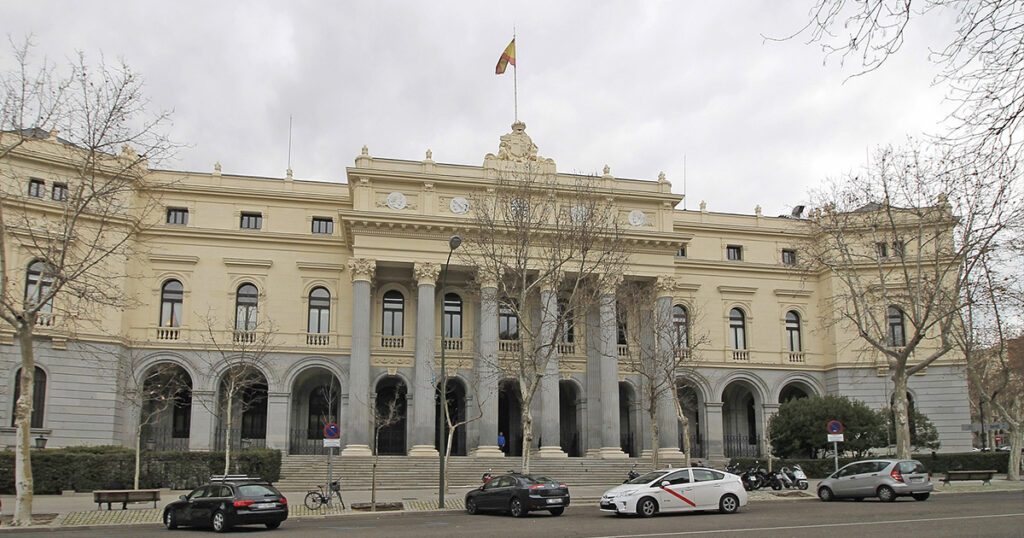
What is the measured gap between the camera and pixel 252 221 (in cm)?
4397

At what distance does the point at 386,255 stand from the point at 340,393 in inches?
317

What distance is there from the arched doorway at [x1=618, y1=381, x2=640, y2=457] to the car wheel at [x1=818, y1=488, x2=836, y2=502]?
18.3 meters

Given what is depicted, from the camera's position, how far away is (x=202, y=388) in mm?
40125

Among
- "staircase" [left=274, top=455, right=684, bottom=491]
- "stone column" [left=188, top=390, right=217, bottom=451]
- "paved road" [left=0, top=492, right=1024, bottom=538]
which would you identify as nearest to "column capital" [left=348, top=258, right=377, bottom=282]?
"staircase" [left=274, top=455, right=684, bottom=491]

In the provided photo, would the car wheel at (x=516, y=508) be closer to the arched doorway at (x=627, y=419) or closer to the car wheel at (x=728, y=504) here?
the car wheel at (x=728, y=504)

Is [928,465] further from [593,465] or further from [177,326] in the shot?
[177,326]

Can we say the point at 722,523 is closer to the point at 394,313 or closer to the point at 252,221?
the point at 394,313

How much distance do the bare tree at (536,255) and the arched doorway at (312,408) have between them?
9435mm

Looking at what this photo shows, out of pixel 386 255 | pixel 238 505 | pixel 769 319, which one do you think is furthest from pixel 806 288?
pixel 238 505

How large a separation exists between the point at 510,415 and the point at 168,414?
1770 cm

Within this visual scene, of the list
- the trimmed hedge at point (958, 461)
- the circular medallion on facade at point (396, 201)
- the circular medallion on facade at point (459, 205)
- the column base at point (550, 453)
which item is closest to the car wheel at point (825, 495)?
the trimmed hedge at point (958, 461)

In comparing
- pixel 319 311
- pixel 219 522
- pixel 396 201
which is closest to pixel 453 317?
pixel 319 311

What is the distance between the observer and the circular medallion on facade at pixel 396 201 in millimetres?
40438

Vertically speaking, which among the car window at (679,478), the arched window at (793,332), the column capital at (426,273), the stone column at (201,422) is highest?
the column capital at (426,273)
